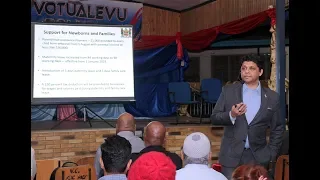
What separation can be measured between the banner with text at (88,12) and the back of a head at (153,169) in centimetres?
763

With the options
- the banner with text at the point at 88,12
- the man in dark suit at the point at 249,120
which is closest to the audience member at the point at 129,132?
the man in dark suit at the point at 249,120

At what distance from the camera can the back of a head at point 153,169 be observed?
1716mm

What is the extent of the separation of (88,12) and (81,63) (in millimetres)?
3694

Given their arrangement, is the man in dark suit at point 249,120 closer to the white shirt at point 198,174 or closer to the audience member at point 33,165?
the white shirt at point 198,174

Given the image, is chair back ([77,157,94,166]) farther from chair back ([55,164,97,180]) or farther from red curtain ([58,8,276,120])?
red curtain ([58,8,276,120])

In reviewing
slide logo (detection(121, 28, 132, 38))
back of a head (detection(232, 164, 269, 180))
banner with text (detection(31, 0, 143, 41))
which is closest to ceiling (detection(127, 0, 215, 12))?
banner with text (detection(31, 0, 143, 41))

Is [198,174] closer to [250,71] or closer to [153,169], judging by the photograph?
[153,169]

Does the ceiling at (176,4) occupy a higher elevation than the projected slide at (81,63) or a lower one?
higher

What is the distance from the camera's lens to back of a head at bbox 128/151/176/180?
1.72 m

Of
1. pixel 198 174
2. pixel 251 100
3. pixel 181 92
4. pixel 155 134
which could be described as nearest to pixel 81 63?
pixel 181 92

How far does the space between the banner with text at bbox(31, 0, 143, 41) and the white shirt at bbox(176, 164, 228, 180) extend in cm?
747
